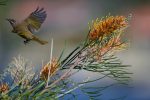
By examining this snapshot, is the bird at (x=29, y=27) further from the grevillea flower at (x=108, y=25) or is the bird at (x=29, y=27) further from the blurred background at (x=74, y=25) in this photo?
the blurred background at (x=74, y=25)

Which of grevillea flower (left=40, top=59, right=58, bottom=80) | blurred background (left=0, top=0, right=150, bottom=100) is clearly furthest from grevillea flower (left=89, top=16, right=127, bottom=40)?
blurred background (left=0, top=0, right=150, bottom=100)

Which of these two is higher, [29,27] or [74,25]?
[74,25]

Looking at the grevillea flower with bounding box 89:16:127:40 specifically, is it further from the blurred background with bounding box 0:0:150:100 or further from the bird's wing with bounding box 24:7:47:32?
the blurred background with bounding box 0:0:150:100

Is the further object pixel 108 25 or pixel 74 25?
pixel 74 25

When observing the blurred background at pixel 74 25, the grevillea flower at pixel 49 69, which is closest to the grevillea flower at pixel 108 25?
the grevillea flower at pixel 49 69

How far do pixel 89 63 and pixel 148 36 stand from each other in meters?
3.56

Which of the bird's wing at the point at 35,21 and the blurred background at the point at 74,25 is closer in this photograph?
the bird's wing at the point at 35,21

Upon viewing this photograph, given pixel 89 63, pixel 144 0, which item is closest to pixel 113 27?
pixel 89 63

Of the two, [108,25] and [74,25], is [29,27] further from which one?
[74,25]

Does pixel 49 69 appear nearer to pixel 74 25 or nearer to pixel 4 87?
pixel 4 87

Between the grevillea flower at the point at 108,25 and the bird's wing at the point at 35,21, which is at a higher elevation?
the bird's wing at the point at 35,21

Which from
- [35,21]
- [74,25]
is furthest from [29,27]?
[74,25]

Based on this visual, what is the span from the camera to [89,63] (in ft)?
1.39

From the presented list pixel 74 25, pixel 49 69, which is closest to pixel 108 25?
pixel 49 69
